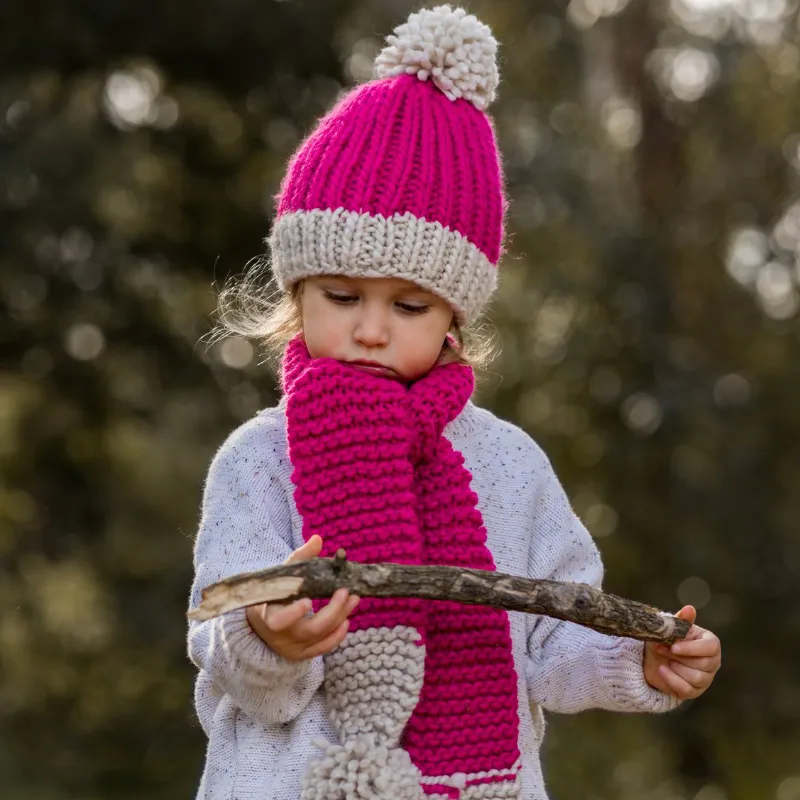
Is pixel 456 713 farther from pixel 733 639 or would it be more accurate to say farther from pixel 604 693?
pixel 733 639

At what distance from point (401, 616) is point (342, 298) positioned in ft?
1.53

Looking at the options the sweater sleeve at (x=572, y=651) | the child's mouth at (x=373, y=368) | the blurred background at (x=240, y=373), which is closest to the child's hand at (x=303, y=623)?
the child's mouth at (x=373, y=368)

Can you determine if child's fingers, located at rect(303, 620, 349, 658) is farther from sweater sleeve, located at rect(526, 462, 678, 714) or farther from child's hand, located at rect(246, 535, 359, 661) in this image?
sweater sleeve, located at rect(526, 462, 678, 714)

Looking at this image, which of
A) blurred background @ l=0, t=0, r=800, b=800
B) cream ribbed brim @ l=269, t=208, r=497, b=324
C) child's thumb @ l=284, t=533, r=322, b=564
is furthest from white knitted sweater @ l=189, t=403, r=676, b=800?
blurred background @ l=0, t=0, r=800, b=800

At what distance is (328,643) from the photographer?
1686 millimetres

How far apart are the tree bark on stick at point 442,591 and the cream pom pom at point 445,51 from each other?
2.59 ft

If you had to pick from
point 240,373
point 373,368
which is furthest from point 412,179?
point 240,373

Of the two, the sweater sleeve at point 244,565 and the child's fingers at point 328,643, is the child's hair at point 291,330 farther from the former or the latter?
the child's fingers at point 328,643

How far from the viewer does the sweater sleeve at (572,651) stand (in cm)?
202

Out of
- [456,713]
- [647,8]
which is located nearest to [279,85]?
[647,8]

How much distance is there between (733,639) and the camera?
297 inches

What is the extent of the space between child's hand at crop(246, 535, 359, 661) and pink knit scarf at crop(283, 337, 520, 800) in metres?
0.17

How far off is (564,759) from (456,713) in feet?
18.3

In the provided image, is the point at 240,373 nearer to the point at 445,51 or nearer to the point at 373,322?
the point at 445,51
